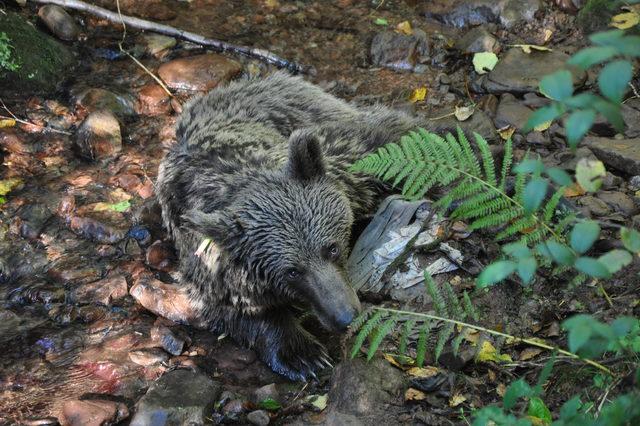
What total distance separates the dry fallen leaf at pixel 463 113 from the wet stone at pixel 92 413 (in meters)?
4.60

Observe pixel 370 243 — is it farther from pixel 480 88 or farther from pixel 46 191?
pixel 46 191

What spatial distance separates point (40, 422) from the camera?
471 centimetres

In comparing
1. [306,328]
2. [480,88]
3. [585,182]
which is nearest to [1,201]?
[306,328]

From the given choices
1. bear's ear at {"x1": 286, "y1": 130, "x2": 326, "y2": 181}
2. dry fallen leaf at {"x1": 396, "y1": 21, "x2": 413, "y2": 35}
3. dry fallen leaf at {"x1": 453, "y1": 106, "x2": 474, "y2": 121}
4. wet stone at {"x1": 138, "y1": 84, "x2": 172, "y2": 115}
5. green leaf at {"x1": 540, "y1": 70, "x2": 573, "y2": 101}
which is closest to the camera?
green leaf at {"x1": 540, "y1": 70, "x2": 573, "y2": 101}

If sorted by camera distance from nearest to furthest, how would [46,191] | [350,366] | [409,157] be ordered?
[350,366]
[409,157]
[46,191]

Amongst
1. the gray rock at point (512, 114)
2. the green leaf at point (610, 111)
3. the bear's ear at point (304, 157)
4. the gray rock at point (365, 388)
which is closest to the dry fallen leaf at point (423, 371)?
the gray rock at point (365, 388)

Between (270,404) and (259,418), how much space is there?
0.17m

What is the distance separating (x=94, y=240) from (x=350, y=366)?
3.26 metres

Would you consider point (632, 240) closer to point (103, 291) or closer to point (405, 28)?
point (103, 291)

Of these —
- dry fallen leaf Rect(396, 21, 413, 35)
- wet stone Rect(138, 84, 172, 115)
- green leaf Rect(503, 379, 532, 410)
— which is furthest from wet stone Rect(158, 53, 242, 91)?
green leaf Rect(503, 379, 532, 410)

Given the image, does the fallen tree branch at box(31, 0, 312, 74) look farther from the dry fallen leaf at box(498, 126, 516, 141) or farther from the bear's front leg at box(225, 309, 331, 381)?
the bear's front leg at box(225, 309, 331, 381)

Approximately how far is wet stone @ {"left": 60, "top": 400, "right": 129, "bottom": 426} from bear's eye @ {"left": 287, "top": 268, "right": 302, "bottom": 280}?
1493 millimetres

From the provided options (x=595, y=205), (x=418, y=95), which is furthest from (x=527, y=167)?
(x=418, y=95)

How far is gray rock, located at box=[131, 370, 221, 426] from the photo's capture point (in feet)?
14.9
